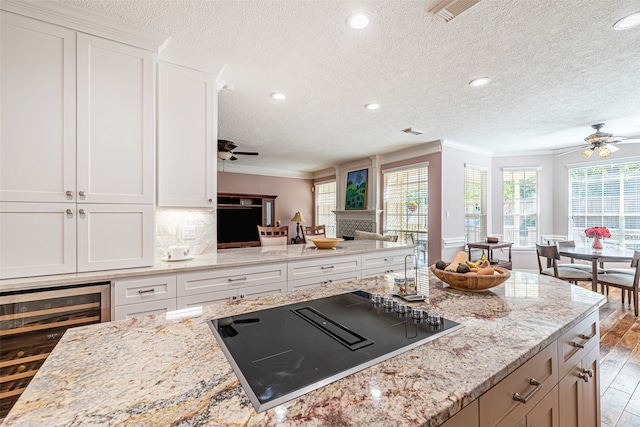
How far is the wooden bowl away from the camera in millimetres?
1344

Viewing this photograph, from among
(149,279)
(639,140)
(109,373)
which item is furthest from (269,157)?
(639,140)

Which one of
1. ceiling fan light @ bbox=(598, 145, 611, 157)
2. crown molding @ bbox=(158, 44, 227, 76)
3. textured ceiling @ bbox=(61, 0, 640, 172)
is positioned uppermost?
textured ceiling @ bbox=(61, 0, 640, 172)

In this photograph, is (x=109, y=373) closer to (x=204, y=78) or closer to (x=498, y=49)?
(x=204, y=78)

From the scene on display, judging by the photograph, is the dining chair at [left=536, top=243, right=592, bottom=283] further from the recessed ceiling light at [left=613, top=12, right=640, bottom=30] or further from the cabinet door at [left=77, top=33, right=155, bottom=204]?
the cabinet door at [left=77, top=33, right=155, bottom=204]

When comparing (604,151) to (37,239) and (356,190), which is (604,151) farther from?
(37,239)

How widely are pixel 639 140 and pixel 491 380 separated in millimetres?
6363

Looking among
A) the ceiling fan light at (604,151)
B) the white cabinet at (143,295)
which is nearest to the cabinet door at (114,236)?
the white cabinet at (143,295)

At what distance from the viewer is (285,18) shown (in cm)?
180

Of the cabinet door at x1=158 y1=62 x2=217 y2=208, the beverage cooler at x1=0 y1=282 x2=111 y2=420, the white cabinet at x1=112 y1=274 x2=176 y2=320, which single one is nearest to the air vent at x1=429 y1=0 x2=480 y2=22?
the cabinet door at x1=158 y1=62 x2=217 y2=208

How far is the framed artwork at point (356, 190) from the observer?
6395 mm

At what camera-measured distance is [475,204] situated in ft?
18.5

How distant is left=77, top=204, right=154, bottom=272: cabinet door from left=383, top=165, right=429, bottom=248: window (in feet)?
13.9

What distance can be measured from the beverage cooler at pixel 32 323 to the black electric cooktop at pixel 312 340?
1185 millimetres

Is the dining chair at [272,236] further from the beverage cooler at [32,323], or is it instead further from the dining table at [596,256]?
the dining table at [596,256]
